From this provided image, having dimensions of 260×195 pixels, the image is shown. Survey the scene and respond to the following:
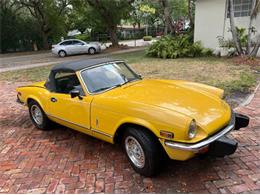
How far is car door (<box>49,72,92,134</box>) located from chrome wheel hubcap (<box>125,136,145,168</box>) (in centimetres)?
74

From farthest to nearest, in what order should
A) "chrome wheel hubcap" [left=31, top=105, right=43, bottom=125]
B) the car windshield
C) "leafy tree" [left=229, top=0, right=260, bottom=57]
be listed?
1. "leafy tree" [left=229, top=0, right=260, bottom=57]
2. "chrome wheel hubcap" [left=31, top=105, right=43, bottom=125]
3. the car windshield

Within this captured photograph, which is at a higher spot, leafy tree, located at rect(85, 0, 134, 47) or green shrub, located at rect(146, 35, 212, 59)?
leafy tree, located at rect(85, 0, 134, 47)

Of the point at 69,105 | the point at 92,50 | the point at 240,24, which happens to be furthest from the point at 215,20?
the point at 69,105

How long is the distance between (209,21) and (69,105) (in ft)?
41.9

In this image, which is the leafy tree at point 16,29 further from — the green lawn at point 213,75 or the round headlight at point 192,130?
the round headlight at point 192,130

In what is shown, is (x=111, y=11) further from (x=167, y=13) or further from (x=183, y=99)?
(x=183, y=99)

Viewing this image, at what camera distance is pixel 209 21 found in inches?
583

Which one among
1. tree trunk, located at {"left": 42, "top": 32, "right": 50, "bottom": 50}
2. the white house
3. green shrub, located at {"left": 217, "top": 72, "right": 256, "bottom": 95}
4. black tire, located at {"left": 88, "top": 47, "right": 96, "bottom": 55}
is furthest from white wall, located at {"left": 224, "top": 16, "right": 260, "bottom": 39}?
tree trunk, located at {"left": 42, "top": 32, "right": 50, "bottom": 50}

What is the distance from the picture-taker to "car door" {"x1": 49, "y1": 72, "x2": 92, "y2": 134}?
391 cm

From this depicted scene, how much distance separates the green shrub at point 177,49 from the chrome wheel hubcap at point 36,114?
1062 cm

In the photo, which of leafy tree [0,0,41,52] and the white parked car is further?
leafy tree [0,0,41,52]

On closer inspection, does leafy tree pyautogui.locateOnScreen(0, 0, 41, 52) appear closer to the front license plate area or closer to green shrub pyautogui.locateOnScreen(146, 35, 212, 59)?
green shrub pyautogui.locateOnScreen(146, 35, 212, 59)

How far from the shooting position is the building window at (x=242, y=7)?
1355cm

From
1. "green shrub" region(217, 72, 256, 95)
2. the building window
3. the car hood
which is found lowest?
"green shrub" region(217, 72, 256, 95)
